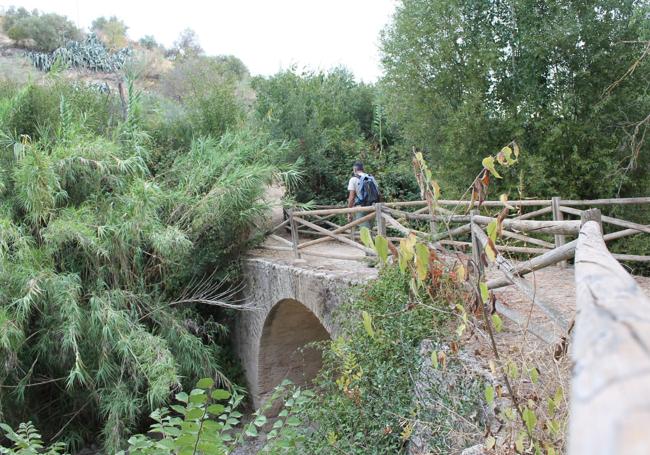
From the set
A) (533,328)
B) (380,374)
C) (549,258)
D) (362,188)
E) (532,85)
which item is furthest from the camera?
(362,188)

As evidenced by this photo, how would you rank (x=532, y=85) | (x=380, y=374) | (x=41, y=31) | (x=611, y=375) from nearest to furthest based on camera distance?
(x=611, y=375), (x=380, y=374), (x=532, y=85), (x=41, y=31)

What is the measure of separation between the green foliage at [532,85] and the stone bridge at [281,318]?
106 inches

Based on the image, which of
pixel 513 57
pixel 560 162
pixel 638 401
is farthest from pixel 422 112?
pixel 638 401

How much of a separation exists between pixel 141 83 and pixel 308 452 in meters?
26.5

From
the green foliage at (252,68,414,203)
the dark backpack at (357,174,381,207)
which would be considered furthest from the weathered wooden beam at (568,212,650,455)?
the green foliage at (252,68,414,203)

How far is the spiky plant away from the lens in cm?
739

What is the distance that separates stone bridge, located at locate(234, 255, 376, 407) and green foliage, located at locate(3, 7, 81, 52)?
2488 centimetres

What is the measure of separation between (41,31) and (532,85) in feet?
98.1

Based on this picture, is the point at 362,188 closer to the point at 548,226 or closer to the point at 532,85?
the point at 532,85

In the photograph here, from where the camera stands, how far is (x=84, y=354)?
7641 millimetres

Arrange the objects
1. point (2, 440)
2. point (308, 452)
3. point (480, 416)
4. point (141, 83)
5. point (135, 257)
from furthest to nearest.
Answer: point (141, 83) → point (135, 257) → point (2, 440) → point (308, 452) → point (480, 416)

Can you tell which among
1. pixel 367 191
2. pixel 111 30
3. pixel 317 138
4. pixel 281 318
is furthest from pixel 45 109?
pixel 111 30

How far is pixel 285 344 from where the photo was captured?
9883mm

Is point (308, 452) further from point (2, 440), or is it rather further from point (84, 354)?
point (2, 440)
